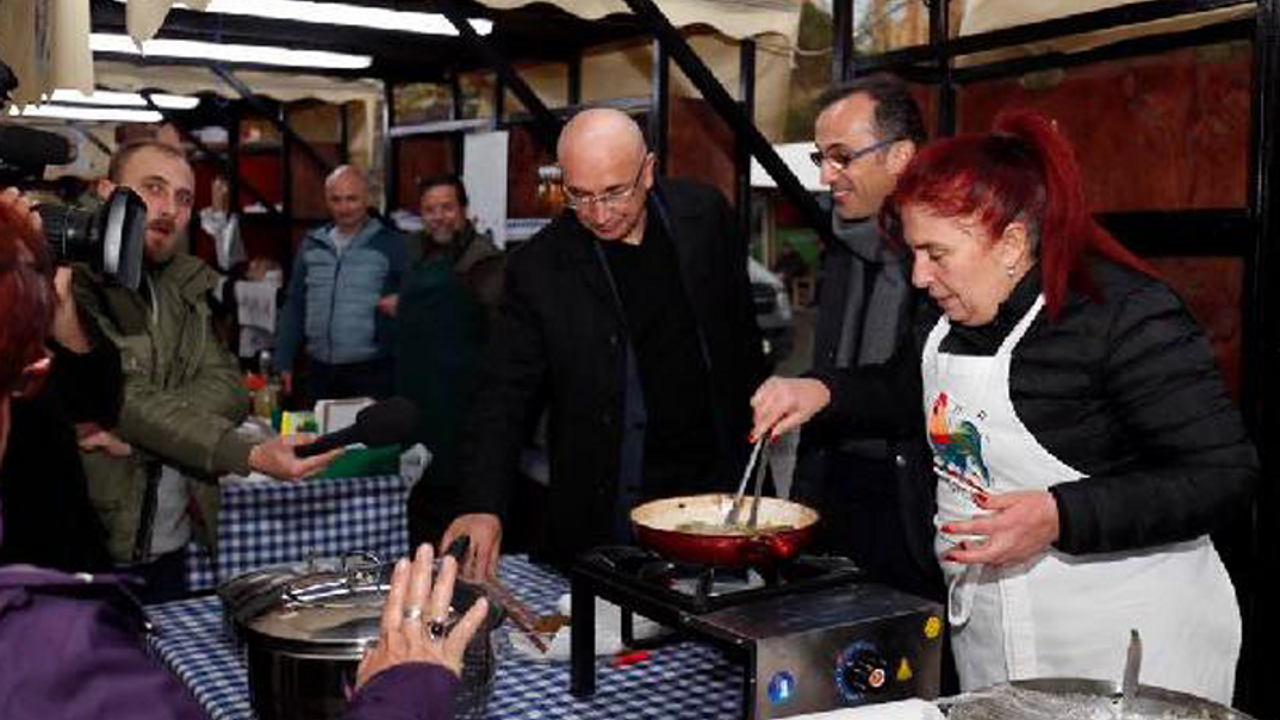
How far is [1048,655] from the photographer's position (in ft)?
6.80

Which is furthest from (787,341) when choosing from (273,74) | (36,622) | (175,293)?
(36,622)

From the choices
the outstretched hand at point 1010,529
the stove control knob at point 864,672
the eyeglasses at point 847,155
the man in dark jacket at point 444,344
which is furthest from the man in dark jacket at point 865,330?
the man in dark jacket at point 444,344

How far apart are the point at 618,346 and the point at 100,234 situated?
1.27m

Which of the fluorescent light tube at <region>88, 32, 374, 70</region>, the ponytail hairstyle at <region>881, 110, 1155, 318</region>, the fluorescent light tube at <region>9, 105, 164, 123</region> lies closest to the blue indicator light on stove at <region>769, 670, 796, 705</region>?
the ponytail hairstyle at <region>881, 110, 1155, 318</region>

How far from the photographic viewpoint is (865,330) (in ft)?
9.50

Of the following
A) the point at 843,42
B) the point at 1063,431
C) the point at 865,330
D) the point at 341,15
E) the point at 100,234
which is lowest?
the point at 1063,431

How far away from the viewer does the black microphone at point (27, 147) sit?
183cm

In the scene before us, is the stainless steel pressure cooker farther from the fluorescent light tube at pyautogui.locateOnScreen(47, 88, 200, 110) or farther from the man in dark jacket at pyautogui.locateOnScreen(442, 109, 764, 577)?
the fluorescent light tube at pyautogui.locateOnScreen(47, 88, 200, 110)

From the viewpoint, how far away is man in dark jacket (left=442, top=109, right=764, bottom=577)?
2863mm

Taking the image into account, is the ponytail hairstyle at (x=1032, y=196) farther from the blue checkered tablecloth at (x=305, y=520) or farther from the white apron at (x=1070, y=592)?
the blue checkered tablecloth at (x=305, y=520)

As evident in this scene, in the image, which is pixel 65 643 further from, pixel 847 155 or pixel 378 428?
pixel 847 155

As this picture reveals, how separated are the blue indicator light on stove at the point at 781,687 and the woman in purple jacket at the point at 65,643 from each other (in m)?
0.48

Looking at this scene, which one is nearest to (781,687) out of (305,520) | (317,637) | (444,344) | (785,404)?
(317,637)

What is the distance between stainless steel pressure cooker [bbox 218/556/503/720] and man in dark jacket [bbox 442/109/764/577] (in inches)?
40.3
